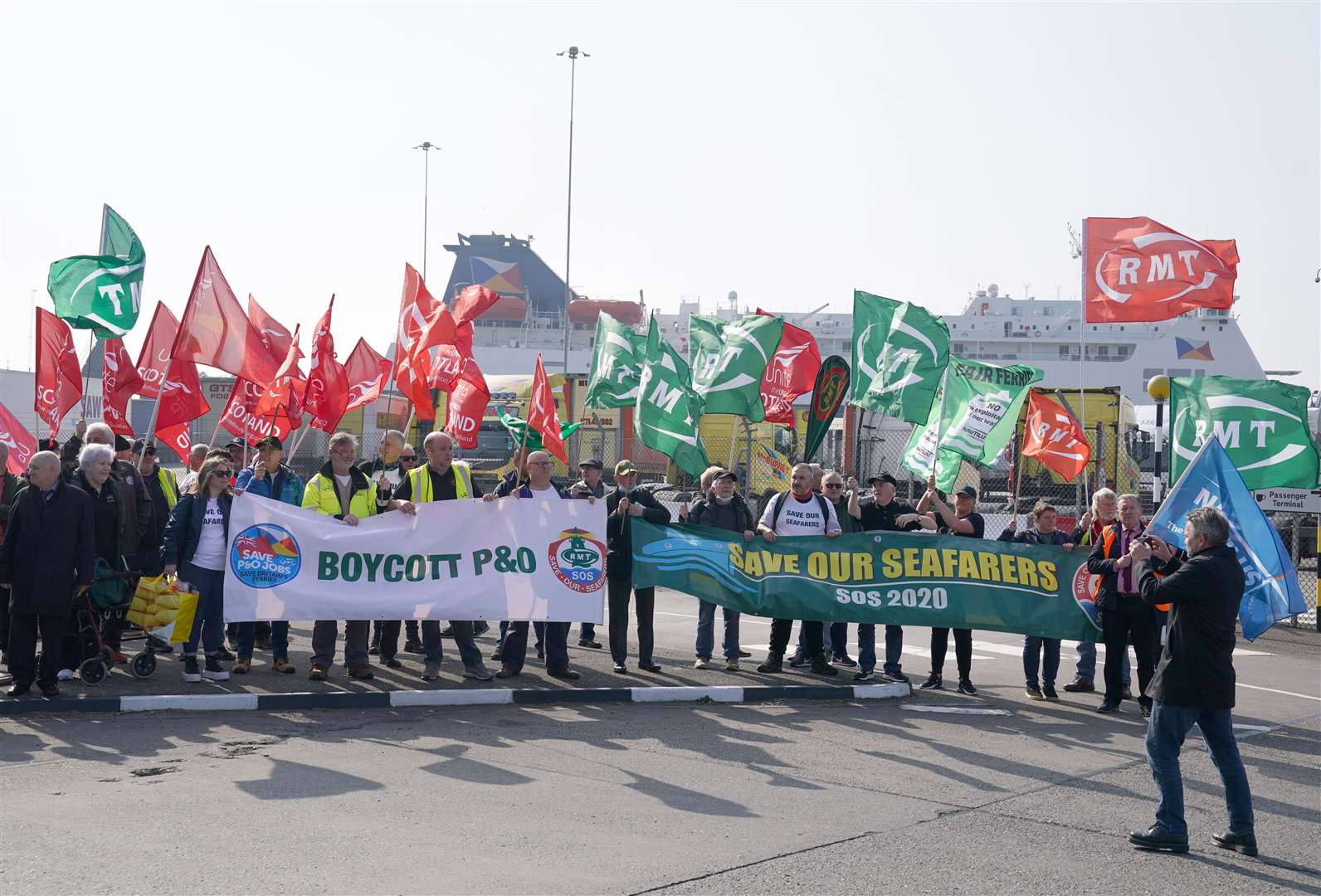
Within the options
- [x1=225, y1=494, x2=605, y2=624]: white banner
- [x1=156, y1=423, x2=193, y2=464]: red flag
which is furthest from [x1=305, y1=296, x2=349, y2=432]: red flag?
[x1=225, y1=494, x2=605, y2=624]: white banner

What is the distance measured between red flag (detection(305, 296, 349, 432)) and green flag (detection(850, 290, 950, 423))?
583 cm

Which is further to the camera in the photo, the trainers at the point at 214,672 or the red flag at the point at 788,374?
the red flag at the point at 788,374

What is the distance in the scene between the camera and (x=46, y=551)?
28.2ft

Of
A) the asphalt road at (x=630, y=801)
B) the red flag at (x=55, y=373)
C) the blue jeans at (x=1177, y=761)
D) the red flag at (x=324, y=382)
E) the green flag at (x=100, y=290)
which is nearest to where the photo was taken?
the asphalt road at (x=630, y=801)

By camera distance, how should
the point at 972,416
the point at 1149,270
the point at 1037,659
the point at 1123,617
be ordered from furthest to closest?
the point at 972,416 < the point at 1149,270 < the point at 1037,659 < the point at 1123,617

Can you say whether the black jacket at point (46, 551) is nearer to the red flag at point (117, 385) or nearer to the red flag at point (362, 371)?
the red flag at point (117, 385)

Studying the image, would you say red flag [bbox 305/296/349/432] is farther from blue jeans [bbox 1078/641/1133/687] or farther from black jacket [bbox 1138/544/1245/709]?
black jacket [bbox 1138/544/1245/709]

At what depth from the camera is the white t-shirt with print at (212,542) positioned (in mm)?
9523

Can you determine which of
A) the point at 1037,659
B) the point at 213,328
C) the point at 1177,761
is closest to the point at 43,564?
the point at 213,328

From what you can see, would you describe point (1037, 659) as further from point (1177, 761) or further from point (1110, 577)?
point (1177, 761)

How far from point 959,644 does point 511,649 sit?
11.9 ft

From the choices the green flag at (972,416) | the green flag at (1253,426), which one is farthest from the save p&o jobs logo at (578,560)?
the green flag at (1253,426)

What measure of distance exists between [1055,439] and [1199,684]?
10309 mm

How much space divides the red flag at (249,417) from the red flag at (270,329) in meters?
0.82
